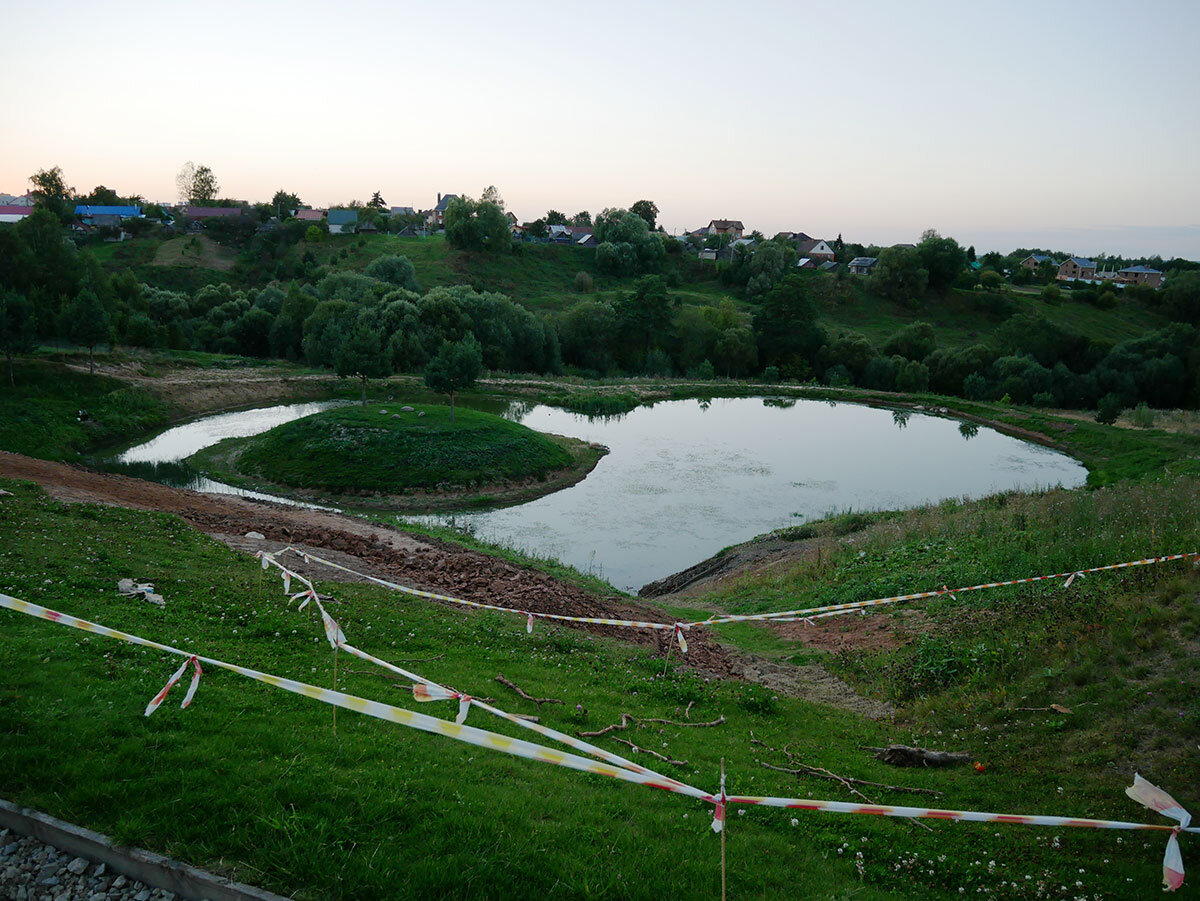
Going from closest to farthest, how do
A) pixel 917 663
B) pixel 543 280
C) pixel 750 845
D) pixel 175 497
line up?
1. pixel 750 845
2. pixel 917 663
3. pixel 175 497
4. pixel 543 280

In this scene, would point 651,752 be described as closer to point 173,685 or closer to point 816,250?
point 173,685

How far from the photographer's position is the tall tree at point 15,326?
3922 centimetres

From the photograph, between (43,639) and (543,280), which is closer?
(43,639)

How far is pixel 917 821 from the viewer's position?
6.85 meters

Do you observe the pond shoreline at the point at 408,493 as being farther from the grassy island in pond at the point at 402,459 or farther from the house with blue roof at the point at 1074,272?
the house with blue roof at the point at 1074,272

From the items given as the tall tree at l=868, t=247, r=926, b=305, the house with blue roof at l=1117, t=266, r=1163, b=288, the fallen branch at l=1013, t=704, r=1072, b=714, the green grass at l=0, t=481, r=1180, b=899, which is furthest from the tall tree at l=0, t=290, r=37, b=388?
the house with blue roof at l=1117, t=266, r=1163, b=288

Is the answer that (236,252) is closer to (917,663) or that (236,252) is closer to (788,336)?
(788,336)

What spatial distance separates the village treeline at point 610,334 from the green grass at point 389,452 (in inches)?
402

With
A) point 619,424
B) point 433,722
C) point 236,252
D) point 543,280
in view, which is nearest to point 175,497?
point 433,722

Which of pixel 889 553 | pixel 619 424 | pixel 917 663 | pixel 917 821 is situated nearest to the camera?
pixel 917 821

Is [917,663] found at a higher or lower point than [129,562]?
lower

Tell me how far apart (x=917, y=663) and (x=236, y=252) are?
12248 centimetres

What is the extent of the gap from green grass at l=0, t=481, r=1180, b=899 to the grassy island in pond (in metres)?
23.6

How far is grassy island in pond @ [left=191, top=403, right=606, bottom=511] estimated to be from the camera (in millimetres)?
33812
